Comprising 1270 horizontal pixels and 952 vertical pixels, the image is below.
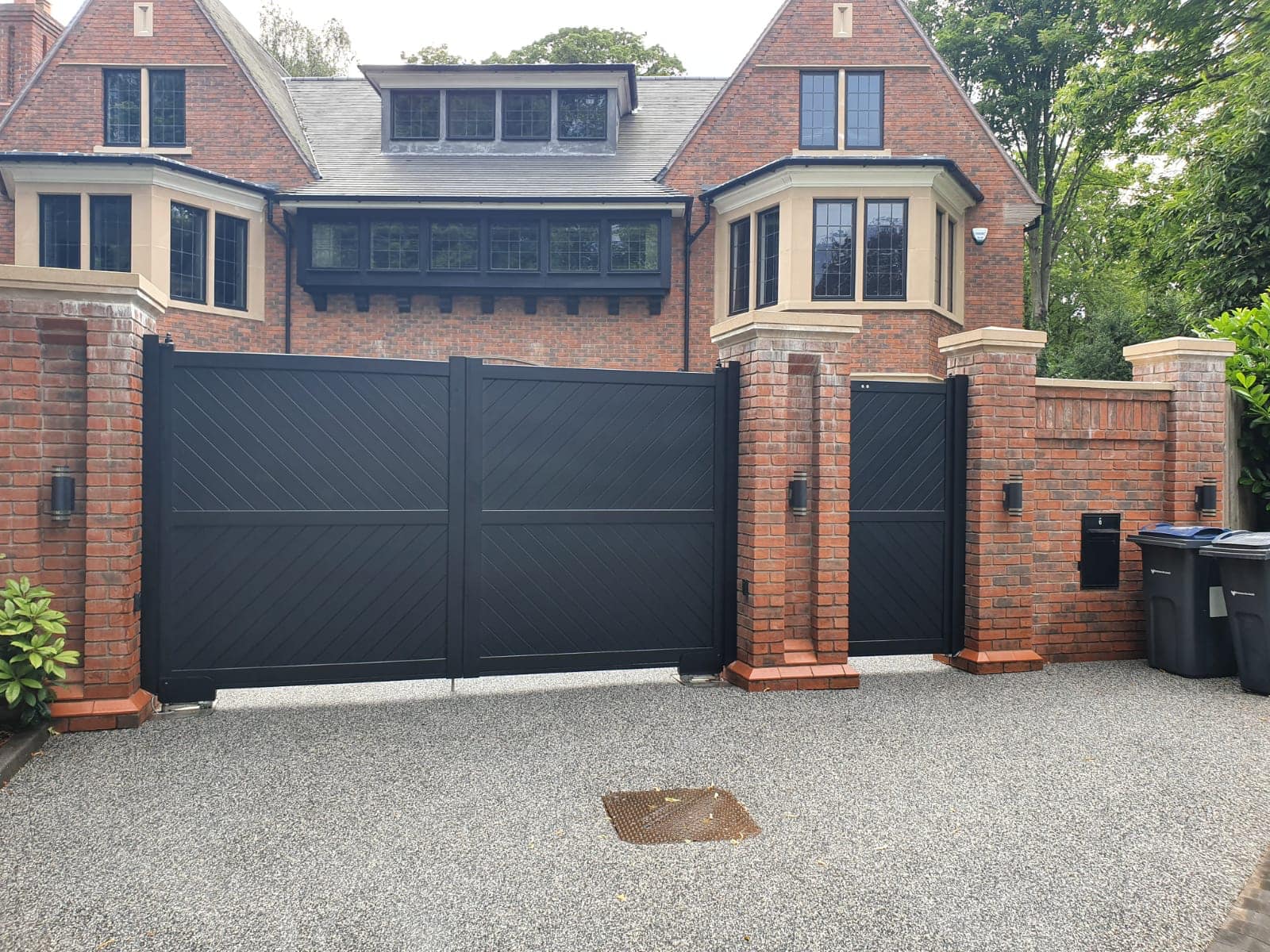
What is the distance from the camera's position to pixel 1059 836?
3779 mm

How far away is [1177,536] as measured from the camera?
21.4 ft

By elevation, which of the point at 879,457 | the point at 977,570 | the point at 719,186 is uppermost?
the point at 719,186

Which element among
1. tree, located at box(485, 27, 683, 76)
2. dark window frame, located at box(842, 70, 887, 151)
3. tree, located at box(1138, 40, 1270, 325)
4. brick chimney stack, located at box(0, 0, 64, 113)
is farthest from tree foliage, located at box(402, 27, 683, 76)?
tree, located at box(1138, 40, 1270, 325)

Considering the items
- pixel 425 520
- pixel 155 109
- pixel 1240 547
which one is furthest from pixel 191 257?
pixel 1240 547

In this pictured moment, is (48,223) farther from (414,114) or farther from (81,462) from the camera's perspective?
(81,462)

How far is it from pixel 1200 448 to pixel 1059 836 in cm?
477

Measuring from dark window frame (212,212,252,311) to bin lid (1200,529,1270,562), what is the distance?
14.6 m

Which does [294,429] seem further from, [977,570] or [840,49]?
[840,49]

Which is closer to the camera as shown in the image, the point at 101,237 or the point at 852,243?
the point at 101,237

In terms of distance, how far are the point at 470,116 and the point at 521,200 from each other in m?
3.65

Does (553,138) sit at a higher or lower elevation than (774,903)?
higher

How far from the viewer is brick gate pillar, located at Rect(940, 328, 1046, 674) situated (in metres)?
6.59

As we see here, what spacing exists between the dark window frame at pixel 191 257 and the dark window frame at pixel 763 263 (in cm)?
950

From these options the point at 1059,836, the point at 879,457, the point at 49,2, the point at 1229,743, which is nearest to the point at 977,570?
the point at 879,457
